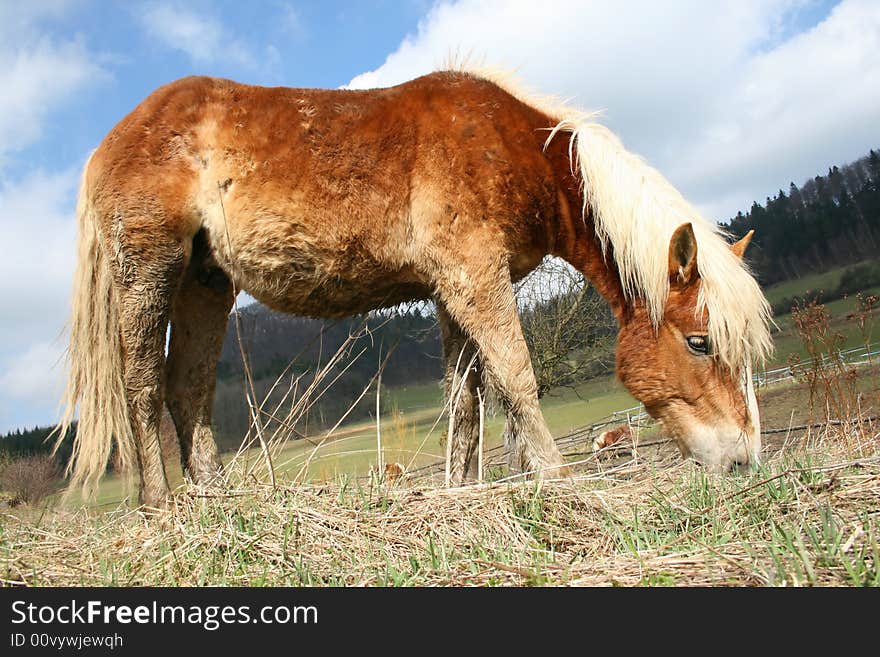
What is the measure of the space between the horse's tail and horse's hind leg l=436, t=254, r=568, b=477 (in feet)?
8.00

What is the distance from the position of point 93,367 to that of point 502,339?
294 cm

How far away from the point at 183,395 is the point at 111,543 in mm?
1802

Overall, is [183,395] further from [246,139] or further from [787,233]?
[787,233]

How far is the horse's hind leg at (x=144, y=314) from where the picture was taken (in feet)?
12.5

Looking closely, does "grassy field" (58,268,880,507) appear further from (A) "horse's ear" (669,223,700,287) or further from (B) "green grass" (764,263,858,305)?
(B) "green grass" (764,263,858,305)

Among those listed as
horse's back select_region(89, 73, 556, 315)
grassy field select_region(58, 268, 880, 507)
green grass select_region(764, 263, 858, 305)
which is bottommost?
grassy field select_region(58, 268, 880, 507)

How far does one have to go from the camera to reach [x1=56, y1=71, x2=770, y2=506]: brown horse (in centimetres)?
346

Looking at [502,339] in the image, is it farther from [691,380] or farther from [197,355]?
[197,355]

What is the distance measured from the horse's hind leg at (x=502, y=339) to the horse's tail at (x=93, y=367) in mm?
2439

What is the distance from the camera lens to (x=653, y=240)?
358cm

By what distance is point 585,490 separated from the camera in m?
2.56

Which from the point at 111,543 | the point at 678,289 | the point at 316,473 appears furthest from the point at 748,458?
the point at 111,543

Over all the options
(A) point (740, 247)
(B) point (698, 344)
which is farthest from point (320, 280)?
(A) point (740, 247)

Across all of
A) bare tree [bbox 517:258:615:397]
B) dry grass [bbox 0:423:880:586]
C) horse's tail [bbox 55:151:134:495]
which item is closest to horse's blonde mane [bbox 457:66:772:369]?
dry grass [bbox 0:423:880:586]
